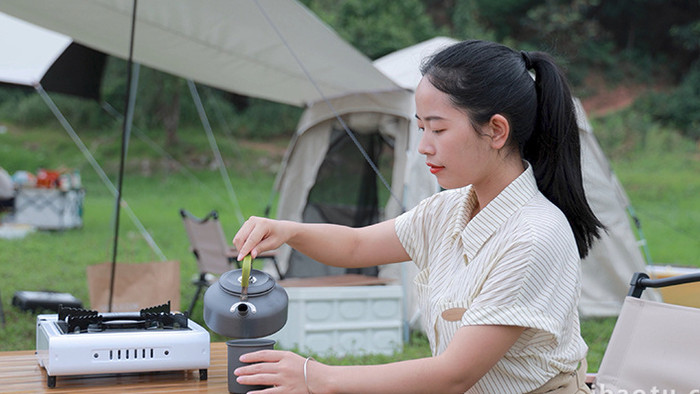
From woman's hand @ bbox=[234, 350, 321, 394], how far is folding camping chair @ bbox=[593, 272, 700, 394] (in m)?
0.84

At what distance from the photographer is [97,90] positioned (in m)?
7.89

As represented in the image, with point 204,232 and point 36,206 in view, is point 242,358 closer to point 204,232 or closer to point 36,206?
point 204,232

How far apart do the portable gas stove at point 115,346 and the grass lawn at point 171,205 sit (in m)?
2.57

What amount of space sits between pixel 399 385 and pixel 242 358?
271 millimetres

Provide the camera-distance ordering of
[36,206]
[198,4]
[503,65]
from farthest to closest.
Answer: [36,206] → [198,4] → [503,65]

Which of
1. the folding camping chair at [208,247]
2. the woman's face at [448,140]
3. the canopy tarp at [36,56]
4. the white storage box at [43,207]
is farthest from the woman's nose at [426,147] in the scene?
the white storage box at [43,207]

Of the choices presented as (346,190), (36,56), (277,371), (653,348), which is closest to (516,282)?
(277,371)

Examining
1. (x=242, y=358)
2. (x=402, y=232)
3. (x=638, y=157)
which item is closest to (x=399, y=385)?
(x=242, y=358)

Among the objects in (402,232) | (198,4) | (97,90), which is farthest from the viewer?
(97,90)

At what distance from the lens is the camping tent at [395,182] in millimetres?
4844

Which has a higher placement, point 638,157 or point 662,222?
point 638,157

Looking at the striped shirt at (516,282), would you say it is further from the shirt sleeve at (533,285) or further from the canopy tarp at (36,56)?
the canopy tarp at (36,56)

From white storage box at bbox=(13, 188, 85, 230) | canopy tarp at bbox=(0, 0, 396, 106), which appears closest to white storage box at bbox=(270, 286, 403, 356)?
canopy tarp at bbox=(0, 0, 396, 106)

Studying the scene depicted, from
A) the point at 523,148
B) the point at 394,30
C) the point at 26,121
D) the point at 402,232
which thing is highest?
the point at 394,30
